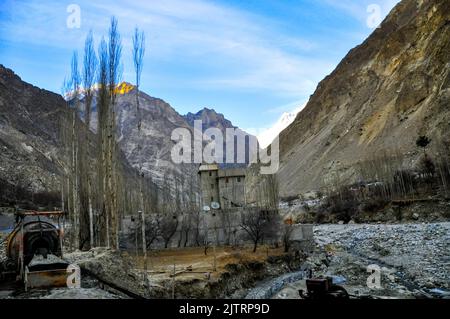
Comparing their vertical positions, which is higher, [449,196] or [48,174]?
[48,174]

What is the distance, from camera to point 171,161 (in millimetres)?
171875

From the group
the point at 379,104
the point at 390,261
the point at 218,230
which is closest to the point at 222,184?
the point at 218,230

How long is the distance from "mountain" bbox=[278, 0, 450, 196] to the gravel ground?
26.5m

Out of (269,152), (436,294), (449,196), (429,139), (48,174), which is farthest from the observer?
(269,152)

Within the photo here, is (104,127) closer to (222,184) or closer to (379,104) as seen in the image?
(222,184)

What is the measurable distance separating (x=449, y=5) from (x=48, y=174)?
214 ft

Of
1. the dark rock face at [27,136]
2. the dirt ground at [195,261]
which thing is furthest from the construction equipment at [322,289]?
the dark rock face at [27,136]

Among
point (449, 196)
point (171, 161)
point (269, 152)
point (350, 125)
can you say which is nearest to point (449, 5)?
point (350, 125)

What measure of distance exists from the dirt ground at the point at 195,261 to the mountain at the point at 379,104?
34361 millimetres

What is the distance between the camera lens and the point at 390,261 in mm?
21812

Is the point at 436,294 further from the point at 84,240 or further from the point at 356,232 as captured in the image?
the point at 356,232
